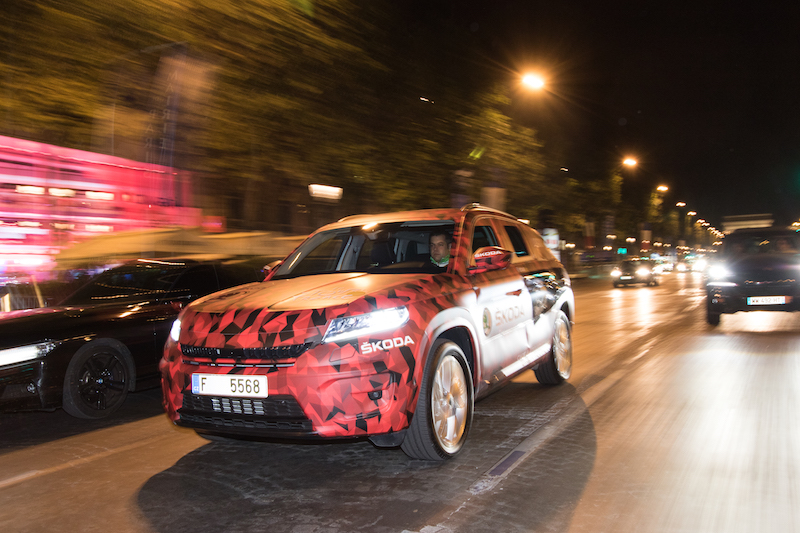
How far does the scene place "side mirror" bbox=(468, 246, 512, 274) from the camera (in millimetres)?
5121

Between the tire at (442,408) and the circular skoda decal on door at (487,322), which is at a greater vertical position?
the circular skoda decal on door at (487,322)

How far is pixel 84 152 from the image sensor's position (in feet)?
33.5

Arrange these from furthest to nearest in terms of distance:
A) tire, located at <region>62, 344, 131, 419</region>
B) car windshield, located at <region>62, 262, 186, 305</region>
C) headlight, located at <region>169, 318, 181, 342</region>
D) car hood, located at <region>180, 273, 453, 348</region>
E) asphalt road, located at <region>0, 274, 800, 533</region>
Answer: car windshield, located at <region>62, 262, 186, 305</region>, tire, located at <region>62, 344, 131, 419</region>, headlight, located at <region>169, 318, 181, 342</region>, car hood, located at <region>180, 273, 453, 348</region>, asphalt road, located at <region>0, 274, 800, 533</region>

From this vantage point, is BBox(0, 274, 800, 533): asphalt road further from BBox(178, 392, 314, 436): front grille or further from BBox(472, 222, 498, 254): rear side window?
BBox(472, 222, 498, 254): rear side window

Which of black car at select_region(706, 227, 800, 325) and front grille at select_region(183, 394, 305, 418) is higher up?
black car at select_region(706, 227, 800, 325)

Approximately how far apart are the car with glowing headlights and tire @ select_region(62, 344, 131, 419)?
2.04 meters

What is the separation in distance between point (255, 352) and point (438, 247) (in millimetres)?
2007

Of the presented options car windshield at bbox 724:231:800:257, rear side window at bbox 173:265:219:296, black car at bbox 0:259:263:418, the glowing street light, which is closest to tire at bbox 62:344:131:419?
black car at bbox 0:259:263:418

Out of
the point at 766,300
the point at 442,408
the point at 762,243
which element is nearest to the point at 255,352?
the point at 442,408

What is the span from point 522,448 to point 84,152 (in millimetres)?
8410

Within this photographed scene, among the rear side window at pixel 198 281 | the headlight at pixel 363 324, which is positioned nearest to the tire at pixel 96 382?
the rear side window at pixel 198 281

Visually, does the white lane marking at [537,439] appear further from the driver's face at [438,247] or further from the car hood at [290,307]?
the driver's face at [438,247]

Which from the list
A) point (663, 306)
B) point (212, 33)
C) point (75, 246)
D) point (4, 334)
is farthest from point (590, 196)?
point (4, 334)

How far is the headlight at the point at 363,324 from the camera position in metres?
3.96
